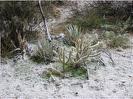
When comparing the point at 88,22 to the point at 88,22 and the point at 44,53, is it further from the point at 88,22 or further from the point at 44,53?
the point at 44,53

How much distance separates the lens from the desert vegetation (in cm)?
484

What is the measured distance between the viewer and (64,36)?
5.61m

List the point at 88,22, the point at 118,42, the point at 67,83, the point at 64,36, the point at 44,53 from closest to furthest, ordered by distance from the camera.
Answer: the point at 67,83 < the point at 44,53 < the point at 118,42 < the point at 64,36 < the point at 88,22

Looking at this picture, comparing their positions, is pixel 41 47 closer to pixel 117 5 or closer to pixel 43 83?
pixel 43 83

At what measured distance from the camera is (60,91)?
4367mm

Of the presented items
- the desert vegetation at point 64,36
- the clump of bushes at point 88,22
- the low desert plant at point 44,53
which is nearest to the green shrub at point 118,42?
the desert vegetation at point 64,36

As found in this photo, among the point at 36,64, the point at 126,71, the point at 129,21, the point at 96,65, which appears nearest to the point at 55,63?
the point at 36,64

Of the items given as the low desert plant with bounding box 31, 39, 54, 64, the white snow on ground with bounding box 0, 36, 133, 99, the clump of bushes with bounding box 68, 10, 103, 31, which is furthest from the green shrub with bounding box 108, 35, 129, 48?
the low desert plant with bounding box 31, 39, 54, 64

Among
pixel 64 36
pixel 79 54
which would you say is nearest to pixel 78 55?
pixel 79 54

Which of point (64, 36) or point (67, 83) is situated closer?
point (67, 83)

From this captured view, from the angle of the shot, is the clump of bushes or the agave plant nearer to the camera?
the agave plant

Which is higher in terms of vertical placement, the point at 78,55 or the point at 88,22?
the point at 88,22

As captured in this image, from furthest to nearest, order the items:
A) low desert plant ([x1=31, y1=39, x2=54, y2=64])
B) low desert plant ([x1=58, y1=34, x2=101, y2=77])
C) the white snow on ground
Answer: low desert plant ([x1=31, y1=39, x2=54, y2=64]) → low desert plant ([x1=58, y1=34, x2=101, y2=77]) → the white snow on ground

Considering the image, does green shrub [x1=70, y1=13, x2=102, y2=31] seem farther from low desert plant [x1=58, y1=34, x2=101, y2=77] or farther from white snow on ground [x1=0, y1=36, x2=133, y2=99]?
white snow on ground [x1=0, y1=36, x2=133, y2=99]
